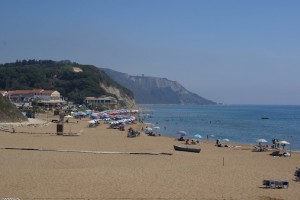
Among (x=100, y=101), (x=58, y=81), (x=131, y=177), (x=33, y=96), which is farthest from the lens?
(x=58, y=81)

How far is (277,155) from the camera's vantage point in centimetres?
3048

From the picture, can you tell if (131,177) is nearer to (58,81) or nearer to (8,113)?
(8,113)

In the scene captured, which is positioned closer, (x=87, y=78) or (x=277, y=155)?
(x=277, y=155)

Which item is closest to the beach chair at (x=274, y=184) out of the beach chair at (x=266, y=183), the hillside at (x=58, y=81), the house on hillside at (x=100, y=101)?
the beach chair at (x=266, y=183)

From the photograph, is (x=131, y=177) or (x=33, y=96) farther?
(x=33, y=96)

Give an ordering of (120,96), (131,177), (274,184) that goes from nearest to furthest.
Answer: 1. (274,184)
2. (131,177)
3. (120,96)

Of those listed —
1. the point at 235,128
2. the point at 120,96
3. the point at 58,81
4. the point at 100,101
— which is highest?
the point at 58,81

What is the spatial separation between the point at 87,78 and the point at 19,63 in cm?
4397

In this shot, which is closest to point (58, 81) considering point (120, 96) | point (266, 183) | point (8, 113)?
point (120, 96)

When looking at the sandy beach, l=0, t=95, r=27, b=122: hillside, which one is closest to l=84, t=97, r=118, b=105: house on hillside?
l=0, t=95, r=27, b=122: hillside

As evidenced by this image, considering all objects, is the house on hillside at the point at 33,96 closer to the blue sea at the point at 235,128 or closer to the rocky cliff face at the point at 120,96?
the blue sea at the point at 235,128

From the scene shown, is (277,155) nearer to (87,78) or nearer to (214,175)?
(214,175)

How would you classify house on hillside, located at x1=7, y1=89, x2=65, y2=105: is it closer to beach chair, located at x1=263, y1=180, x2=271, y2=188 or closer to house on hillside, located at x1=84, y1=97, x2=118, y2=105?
house on hillside, located at x1=84, y1=97, x2=118, y2=105

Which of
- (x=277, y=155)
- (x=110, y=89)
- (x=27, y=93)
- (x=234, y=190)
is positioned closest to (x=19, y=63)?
(x=110, y=89)
